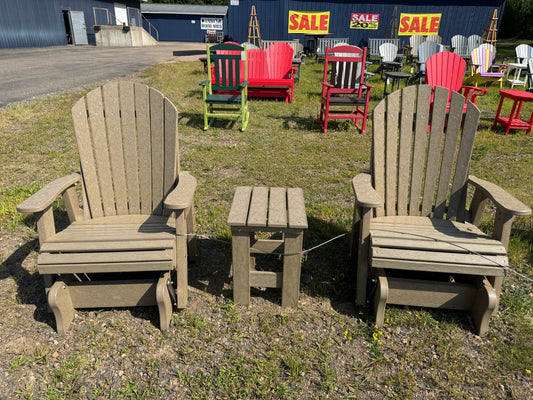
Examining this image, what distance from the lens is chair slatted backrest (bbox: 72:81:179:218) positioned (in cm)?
249

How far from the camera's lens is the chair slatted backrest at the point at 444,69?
18.4 feet

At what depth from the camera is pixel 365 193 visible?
2254 millimetres

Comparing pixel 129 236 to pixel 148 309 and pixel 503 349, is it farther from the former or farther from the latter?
pixel 503 349

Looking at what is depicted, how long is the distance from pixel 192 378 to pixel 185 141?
4243 mm

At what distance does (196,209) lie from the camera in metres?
3.63

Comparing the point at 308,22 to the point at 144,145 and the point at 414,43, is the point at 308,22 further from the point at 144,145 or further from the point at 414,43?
the point at 144,145

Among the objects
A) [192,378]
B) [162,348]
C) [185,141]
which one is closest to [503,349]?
[192,378]

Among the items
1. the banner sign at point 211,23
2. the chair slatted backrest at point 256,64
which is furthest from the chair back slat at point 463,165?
the banner sign at point 211,23

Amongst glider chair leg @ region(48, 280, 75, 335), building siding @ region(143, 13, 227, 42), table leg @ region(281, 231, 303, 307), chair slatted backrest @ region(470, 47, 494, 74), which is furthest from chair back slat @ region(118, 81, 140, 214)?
building siding @ region(143, 13, 227, 42)

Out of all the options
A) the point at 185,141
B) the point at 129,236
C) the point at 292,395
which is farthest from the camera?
the point at 185,141

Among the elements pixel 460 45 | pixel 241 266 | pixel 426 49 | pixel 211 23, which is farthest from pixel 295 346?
pixel 211 23

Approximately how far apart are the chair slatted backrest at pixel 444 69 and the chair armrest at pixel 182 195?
4693 millimetres

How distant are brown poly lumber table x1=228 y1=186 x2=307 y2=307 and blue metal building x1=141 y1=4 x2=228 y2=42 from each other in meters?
36.3

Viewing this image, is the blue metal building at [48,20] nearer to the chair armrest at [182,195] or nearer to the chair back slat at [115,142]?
the chair back slat at [115,142]
